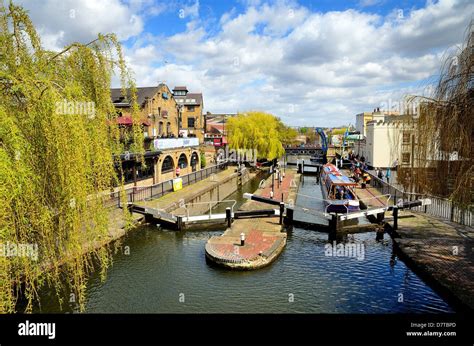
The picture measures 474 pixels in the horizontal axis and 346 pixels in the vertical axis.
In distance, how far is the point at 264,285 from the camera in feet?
41.2

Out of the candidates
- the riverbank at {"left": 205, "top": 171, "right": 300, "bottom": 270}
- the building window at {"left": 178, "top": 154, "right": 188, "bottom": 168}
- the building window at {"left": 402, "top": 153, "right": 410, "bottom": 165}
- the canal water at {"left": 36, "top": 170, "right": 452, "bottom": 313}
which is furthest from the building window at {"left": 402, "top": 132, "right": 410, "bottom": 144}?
the building window at {"left": 178, "top": 154, "right": 188, "bottom": 168}

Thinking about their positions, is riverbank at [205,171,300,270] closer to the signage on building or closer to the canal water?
the canal water

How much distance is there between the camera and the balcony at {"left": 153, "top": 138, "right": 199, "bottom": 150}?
93.6 ft

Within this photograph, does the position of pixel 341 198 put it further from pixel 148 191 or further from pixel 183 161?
pixel 183 161

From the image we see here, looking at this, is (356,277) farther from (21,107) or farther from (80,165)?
(21,107)

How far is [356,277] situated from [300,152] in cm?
6692

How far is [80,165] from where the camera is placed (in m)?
6.43

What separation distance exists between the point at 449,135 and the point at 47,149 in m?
9.70

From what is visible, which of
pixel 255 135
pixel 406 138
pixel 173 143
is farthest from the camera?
pixel 255 135

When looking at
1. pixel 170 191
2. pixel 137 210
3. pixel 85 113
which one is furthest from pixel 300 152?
pixel 85 113

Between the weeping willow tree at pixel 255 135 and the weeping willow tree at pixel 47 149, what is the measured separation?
138 feet

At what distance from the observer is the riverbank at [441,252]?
35.3 ft

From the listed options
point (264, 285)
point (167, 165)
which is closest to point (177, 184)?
point (167, 165)

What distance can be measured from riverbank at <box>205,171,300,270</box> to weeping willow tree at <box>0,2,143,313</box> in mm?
7244
